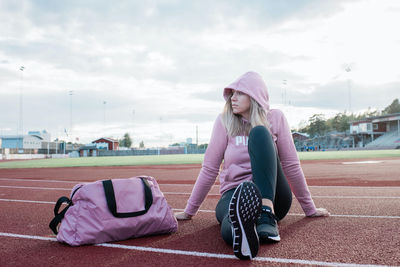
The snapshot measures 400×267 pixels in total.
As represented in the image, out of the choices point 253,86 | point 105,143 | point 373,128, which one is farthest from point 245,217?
point 105,143

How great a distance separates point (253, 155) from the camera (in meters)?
2.48

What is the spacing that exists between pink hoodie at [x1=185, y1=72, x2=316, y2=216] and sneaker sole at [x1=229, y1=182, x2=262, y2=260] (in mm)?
749

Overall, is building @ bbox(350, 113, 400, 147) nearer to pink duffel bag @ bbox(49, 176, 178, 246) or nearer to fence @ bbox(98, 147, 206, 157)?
fence @ bbox(98, 147, 206, 157)

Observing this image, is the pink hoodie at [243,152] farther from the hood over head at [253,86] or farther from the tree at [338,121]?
the tree at [338,121]

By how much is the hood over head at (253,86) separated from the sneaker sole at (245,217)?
1.04 meters

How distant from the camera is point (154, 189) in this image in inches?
Answer: 118

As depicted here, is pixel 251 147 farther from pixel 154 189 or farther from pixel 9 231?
pixel 9 231

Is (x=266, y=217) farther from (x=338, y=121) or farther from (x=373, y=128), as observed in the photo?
(x=338, y=121)

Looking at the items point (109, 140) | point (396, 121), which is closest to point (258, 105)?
point (396, 121)

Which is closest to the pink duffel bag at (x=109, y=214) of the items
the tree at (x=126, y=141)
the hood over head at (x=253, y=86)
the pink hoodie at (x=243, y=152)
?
the pink hoodie at (x=243, y=152)

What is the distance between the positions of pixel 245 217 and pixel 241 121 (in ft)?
3.90

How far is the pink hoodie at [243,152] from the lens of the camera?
2.92 metres

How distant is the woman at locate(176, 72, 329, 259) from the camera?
2430mm

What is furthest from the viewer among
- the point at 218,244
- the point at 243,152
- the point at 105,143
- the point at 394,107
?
the point at 394,107
